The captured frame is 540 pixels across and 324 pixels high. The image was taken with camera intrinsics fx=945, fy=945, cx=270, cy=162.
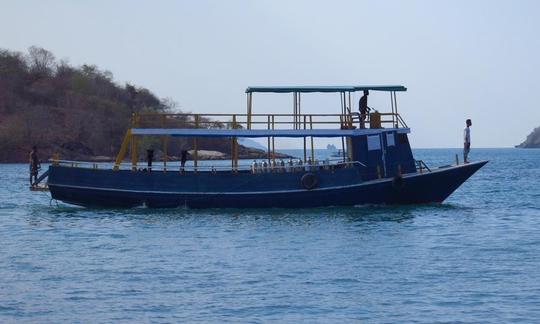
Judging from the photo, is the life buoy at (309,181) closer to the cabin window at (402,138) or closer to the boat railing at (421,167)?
the cabin window at (402,138)

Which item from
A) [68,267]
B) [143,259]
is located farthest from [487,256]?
[68,267]

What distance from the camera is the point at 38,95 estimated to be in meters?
122

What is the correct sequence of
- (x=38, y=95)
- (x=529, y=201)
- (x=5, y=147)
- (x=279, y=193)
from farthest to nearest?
(x=38, y=95), (x=5, y=147), (x=529, y=201), (x=279, y=193)

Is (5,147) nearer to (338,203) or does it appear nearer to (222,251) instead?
(338,203)

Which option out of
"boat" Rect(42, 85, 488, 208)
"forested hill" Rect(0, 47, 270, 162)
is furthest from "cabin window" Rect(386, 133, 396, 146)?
"forested hill" Rect(0, 47, 270, 162)

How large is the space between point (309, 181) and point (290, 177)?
2.27 feet

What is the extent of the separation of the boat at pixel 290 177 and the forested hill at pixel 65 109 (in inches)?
2307

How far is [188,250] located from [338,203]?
32.5ft

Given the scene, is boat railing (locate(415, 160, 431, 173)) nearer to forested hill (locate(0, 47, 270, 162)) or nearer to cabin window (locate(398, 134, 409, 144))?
cabin window (locate(398, 134, 409, 144))

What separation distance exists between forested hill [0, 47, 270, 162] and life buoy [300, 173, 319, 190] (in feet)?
201

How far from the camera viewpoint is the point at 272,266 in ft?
71.7

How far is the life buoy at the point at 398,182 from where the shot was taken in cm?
3319

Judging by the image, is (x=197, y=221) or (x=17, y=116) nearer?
(x=197, y=221)

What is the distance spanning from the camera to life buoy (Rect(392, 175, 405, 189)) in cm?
3319
